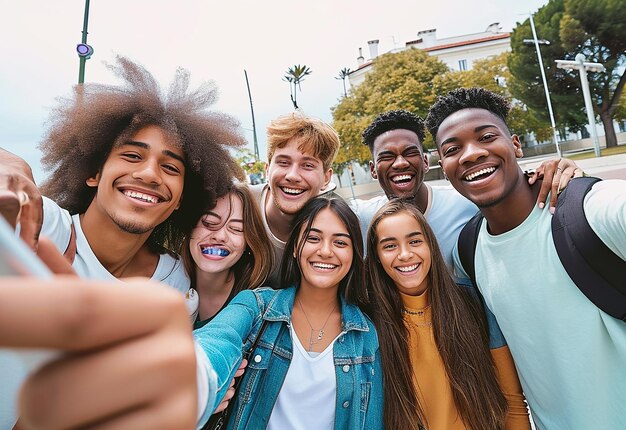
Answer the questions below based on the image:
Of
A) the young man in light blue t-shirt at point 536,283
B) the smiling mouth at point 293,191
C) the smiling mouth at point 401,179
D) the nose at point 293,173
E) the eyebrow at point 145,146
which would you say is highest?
the eyebrow at point 145,146

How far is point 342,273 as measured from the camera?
104 inches

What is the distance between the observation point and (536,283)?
2018 mm

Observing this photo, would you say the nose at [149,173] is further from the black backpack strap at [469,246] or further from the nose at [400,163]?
the nose at [400,163]

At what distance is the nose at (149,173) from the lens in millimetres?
2401

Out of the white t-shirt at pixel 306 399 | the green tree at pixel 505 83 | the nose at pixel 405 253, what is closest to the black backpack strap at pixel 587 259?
the nose at pixel 405 253

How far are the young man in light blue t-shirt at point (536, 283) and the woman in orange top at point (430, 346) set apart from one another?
206mm

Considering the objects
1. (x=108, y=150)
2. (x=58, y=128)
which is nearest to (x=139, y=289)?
(x=108, y=150)

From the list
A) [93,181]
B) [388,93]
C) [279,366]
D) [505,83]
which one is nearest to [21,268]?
[279,366]

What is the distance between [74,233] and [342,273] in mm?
1836

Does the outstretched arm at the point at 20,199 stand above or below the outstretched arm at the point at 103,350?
above

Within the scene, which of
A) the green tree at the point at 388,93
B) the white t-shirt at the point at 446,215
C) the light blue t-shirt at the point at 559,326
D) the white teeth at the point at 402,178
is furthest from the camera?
the green tree at the point at 388,93

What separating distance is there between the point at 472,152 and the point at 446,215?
1.12 m

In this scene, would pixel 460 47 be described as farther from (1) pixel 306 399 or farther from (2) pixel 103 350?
(2) pixel 103 350

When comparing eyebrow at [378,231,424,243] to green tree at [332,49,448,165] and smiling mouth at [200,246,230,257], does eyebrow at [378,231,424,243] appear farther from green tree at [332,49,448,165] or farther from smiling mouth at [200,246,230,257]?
green tree at [332,49,448,165]
